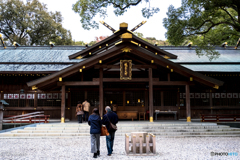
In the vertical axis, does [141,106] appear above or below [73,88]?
below

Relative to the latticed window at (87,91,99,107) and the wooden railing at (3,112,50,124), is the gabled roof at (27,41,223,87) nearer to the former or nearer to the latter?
the wooden railing at (3,112,50,124)

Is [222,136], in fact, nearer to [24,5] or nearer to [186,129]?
[186,129]

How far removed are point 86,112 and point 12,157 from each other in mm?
8354

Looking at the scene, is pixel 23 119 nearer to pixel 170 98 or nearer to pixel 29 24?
pixel 170 98

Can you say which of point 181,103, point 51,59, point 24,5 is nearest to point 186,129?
point 181,103

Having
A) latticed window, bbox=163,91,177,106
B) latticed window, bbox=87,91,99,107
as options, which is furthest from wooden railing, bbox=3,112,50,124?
latticed window, bbox=163,91,177,106

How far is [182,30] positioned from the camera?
46.5 ft

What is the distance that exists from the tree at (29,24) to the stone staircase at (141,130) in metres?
26.5

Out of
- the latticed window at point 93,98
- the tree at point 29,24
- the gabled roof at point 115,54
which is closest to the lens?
the gabled roof at point 115,54

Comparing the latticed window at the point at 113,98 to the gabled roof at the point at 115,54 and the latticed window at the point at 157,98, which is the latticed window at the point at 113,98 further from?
the gabled roof at the point at 115,54

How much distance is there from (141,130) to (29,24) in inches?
1174

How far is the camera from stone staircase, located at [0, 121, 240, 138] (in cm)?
1295

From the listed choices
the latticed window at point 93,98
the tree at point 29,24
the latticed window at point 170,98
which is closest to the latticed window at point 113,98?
the latticed window at point 93,98

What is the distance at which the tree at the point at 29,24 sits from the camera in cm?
3672
